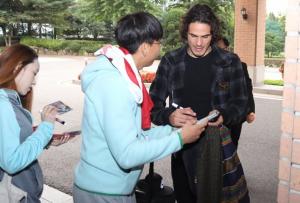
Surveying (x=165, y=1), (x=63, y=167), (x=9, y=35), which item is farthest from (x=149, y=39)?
(x=9, y=35)

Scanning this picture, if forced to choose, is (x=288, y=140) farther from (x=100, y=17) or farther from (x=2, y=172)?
(x=100, y=17)

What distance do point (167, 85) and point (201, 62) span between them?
0.31m

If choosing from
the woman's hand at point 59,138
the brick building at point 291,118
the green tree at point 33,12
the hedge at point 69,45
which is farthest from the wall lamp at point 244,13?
the green tree at point 33,12

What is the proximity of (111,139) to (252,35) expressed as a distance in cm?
1423

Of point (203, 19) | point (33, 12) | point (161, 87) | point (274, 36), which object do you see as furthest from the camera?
point (33, 12)

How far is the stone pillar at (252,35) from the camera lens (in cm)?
1511

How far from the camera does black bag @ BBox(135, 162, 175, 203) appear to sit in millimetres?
3727

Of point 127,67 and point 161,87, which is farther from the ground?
point 127,67

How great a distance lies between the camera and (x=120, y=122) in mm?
1796

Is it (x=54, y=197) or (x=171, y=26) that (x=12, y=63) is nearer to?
(x=54, y=197)

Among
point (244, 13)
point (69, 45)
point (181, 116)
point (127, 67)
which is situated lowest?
point (181, 116)

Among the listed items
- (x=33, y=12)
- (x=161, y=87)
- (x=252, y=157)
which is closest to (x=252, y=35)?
(x=252, y=157)

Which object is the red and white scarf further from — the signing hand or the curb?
the curb

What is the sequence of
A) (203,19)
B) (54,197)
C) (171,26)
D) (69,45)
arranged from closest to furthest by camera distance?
(203,19) → (54,197) → (171,26) → (69,45)
